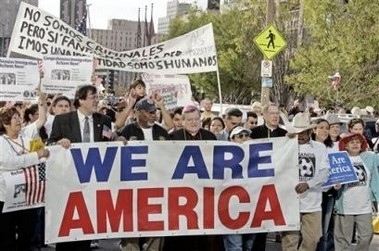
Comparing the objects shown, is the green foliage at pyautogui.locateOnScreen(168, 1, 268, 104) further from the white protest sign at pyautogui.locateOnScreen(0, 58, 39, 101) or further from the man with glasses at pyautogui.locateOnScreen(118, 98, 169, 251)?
the man with glasses at pyautogui.locateOnScreen(118, 98, 169, 251)

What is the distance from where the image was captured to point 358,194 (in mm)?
8594

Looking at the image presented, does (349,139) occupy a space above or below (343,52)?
below

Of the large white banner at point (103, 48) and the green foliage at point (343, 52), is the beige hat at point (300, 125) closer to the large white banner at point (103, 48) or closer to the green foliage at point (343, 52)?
the large white banner at point (103, 48)

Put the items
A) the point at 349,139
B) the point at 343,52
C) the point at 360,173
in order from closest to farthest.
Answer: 1. the point at 360,173
2. the point at 349,139
3. the point at 343,52

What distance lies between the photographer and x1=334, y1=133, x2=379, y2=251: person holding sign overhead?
8.58m

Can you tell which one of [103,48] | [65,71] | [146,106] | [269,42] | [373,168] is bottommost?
[373,168]

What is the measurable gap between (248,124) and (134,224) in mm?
3886

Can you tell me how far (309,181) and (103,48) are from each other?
212 inches

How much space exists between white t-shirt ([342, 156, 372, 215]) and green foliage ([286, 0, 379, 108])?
20.6 metres

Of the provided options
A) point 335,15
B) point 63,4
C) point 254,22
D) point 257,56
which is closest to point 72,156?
point 335,15

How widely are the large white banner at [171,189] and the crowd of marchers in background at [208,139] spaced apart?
150 mm

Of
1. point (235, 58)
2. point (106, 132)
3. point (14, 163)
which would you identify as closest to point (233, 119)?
point (106, 132)

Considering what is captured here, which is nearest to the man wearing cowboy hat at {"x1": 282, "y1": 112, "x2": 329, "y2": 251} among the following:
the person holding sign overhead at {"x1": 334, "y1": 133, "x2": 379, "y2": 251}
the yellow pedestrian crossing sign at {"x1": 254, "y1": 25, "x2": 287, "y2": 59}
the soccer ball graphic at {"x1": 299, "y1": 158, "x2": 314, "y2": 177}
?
the soccer ball graphic at {"x1": 299, "y1": 158, "x2": 314, "y2": 177}

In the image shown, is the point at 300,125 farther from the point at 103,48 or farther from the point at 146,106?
the point at 103,48
